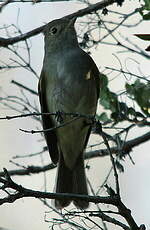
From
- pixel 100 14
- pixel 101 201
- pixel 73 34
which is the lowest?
pixel 101 201

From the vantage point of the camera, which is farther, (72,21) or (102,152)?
(72,21)

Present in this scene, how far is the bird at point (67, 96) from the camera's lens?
198 inches

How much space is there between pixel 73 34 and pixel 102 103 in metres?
1.64

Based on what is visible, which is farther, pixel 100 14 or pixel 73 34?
pixel 73 34

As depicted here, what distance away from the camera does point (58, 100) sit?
4992 millimetres

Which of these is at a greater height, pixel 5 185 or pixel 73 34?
pixel 73 34

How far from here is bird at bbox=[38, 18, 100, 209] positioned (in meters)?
5.04

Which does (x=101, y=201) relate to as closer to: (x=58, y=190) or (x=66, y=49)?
(x=58, y=190)

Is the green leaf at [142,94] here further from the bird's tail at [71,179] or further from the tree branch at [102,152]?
the bird's tail at [71,179]

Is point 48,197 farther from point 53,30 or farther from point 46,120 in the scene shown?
point 53,30

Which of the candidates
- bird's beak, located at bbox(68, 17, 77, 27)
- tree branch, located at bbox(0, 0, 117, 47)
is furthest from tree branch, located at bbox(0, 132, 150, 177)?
bird's beak, located at bbox(68, 17, 77, 27)

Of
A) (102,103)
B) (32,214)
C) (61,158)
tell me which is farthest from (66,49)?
(32,214)

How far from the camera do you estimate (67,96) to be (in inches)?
197

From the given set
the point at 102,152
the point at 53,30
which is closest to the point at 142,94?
the point at 102,152
